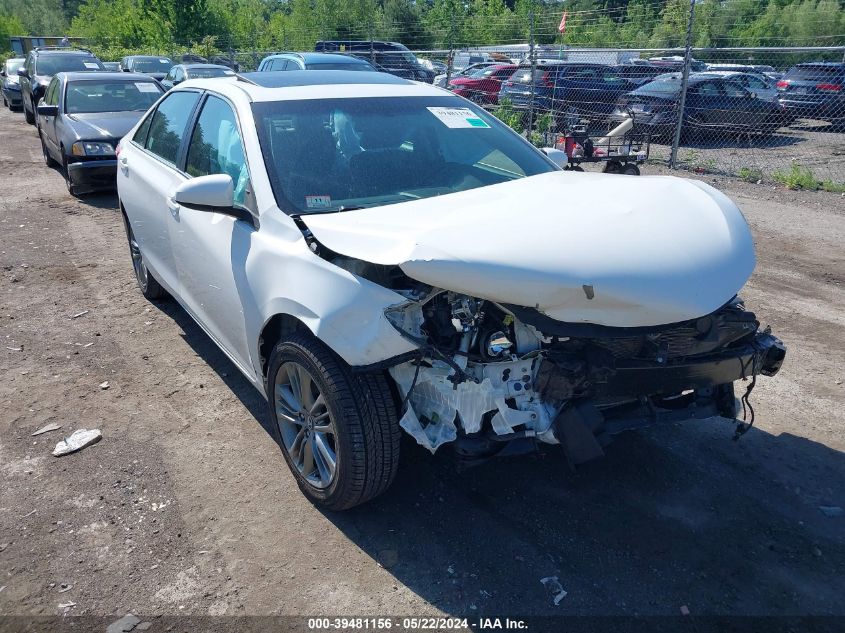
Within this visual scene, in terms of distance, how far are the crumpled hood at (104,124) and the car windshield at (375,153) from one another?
6.94m

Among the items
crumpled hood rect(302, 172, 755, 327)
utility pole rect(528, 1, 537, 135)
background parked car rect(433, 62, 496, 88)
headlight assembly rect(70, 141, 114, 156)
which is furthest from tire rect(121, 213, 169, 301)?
background parked car rect(433, 62, 496, 88)

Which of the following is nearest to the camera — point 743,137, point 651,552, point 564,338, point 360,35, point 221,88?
point 564,338

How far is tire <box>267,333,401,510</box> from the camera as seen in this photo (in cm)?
293

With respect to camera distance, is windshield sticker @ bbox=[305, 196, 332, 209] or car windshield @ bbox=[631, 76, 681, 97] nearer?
windshield sticker @ bbox=[305, 196, 332, 209]

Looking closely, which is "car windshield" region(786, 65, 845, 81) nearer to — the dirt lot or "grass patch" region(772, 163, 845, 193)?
"grass patch" region(772, 163, 845, 193)

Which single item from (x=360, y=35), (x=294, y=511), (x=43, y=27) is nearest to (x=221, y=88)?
(x=294, y=511)

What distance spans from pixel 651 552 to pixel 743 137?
14677 millimetres

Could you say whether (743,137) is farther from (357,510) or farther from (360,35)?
(360,35)

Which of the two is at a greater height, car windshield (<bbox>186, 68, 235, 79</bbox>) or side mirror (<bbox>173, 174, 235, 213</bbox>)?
side mirror (<bbox>173, 174, 235, 213</bbox>)

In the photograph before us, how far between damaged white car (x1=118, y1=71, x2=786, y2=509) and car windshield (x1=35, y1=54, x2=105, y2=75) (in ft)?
56.0

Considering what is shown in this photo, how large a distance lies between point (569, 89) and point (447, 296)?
48.4ft

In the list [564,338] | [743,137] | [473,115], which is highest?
[473,115]

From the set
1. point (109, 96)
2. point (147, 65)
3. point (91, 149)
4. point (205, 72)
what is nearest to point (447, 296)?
point (91, 149)

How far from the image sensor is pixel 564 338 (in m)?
2.83
